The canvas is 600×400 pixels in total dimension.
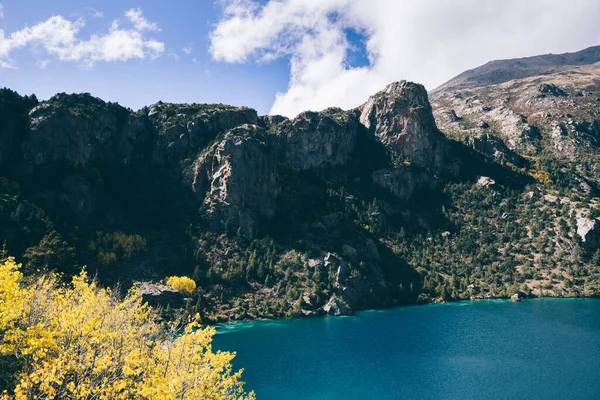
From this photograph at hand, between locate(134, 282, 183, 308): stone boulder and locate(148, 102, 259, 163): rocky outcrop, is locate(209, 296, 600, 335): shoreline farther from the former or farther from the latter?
locate(148, 102, 259, 163): rocky outcrop

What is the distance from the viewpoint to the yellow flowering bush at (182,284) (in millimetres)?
126812

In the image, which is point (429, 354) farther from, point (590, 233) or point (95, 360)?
point (590, 233)

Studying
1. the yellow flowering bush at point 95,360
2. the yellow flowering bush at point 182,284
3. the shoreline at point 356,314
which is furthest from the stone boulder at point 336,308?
the yellow flowering bush at point 95,360

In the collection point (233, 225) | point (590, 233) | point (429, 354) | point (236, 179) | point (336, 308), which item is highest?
point (236, 179)

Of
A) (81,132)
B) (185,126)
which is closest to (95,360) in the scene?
(81,132)

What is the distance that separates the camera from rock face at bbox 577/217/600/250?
163488 mm

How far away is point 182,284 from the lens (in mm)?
127312

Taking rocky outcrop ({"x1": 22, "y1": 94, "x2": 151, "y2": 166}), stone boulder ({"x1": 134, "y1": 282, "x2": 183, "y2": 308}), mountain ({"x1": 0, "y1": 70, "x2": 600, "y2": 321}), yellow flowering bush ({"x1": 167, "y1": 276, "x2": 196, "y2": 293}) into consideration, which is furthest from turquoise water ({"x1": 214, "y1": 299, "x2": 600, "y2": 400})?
rocky outcrop ({"x1": 22, "y1": 94, "x2": 151, "y2": 166})

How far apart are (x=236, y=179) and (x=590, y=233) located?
15198cm

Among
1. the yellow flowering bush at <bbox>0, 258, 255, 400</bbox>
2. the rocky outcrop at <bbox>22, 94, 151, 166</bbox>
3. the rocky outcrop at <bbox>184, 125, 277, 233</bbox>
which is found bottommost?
the yellow flowering bush at <bbox>0, 258, 255, 400</bbox>

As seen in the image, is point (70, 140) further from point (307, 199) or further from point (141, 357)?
point (141, 357)

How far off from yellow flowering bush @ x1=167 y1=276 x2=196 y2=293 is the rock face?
525 feet

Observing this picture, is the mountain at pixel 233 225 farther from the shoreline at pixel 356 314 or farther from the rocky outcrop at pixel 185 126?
the shoreline at pixel 356 314

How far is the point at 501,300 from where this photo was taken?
147m
